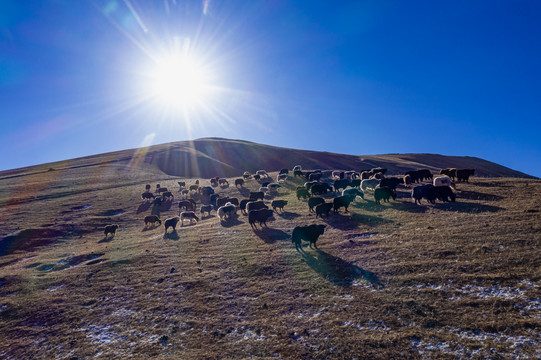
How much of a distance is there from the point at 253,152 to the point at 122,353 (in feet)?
288

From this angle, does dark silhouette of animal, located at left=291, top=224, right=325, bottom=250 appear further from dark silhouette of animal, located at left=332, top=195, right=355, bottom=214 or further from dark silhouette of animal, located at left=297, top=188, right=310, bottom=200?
dark silhouette of animal, located at left=297, top=188, right=310, bottom=200

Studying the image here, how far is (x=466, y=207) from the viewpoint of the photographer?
60.2 feet

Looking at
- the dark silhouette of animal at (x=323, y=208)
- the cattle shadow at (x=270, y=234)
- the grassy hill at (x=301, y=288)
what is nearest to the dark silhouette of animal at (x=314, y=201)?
the grassy hill at (x=301, y=288)

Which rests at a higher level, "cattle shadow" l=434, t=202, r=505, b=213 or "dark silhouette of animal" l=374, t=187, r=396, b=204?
"dark silhouette of animal" l=374, t=187, r=396, b=204

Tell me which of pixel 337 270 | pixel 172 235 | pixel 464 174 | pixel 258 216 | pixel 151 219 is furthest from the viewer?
pixel 151 219

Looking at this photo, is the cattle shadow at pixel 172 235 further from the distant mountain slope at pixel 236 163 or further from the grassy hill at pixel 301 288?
the distant mountain slope at pixel 236 163

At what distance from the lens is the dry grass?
840 cm

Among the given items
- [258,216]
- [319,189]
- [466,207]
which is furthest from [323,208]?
[466,207]

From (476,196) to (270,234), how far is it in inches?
629

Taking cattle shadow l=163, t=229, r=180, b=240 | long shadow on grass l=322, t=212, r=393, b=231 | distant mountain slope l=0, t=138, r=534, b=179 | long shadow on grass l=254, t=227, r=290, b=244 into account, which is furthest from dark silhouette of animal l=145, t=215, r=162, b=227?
distant mountain slope l=0, t=138, r=534, b=179

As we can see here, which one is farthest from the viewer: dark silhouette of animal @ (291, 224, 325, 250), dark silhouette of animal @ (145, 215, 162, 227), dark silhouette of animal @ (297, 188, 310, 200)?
dark silhouette of animal @ (297, 188, 310, 200)

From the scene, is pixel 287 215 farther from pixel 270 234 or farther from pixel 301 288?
pixel 301 288

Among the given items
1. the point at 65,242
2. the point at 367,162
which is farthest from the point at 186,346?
the point at 367,162

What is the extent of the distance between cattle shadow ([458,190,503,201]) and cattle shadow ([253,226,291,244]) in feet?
47.0
